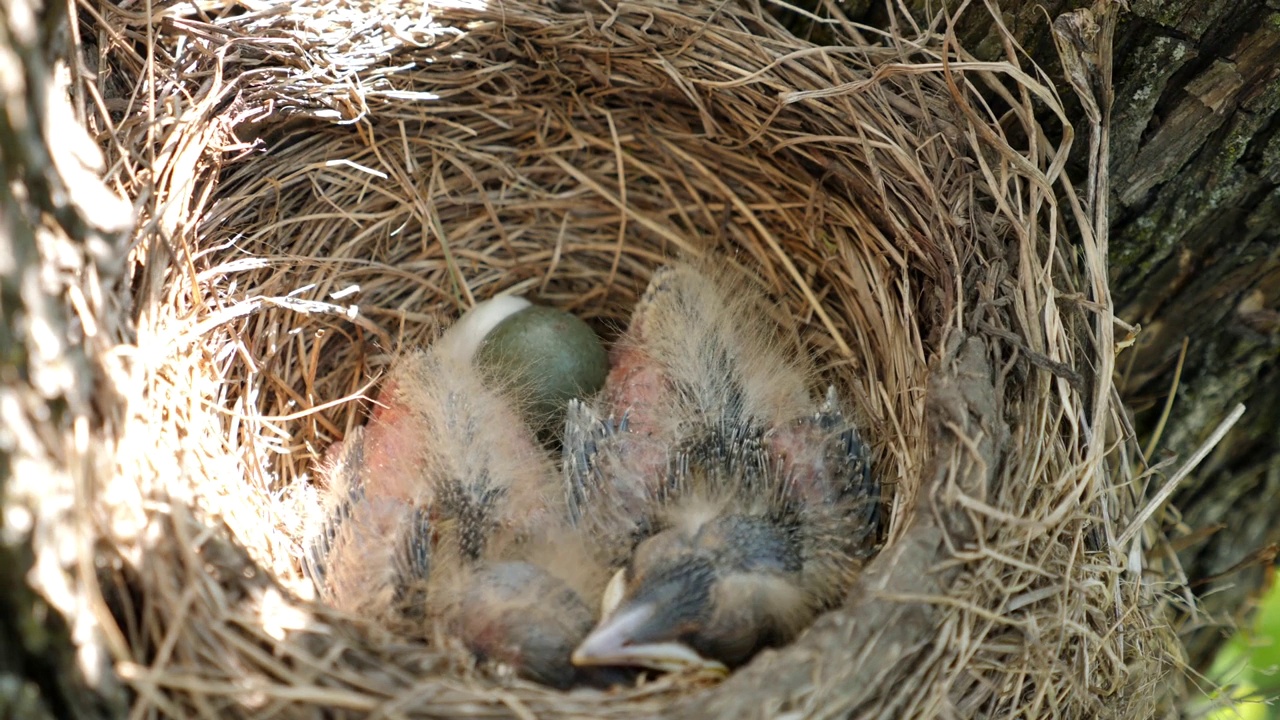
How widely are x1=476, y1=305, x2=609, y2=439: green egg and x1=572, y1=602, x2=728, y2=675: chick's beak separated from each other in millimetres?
604

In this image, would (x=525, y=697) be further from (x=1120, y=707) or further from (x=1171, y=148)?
(x=1171, y=148)

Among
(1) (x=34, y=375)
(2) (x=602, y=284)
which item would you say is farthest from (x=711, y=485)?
(1) (x=34, y=375)

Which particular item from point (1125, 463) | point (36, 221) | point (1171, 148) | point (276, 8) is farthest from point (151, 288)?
point (1171, 148)

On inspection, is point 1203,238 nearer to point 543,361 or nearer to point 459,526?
point 543,361

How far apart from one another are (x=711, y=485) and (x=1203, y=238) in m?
1.08

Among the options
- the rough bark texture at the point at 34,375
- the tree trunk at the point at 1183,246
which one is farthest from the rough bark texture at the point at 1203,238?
the rough bark texture at the point at 34,375

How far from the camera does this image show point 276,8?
5.74 feet

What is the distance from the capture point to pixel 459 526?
159 cm

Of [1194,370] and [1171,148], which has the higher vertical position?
[1171,148]

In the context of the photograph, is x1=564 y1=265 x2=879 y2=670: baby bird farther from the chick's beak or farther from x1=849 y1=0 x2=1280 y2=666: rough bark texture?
x1=849 y1=0 x2=1280 y2=666: rough bark texture

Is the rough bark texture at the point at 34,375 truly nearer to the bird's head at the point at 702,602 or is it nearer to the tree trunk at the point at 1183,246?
the tree trunk at the point at 1183,246

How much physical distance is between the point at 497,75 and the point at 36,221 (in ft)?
A: 3.51

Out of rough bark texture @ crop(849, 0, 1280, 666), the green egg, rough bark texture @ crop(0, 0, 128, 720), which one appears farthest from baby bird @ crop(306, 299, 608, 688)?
rough bark texture @ crop(849, 0, 1280, 666)

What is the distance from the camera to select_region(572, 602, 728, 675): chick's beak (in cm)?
129
